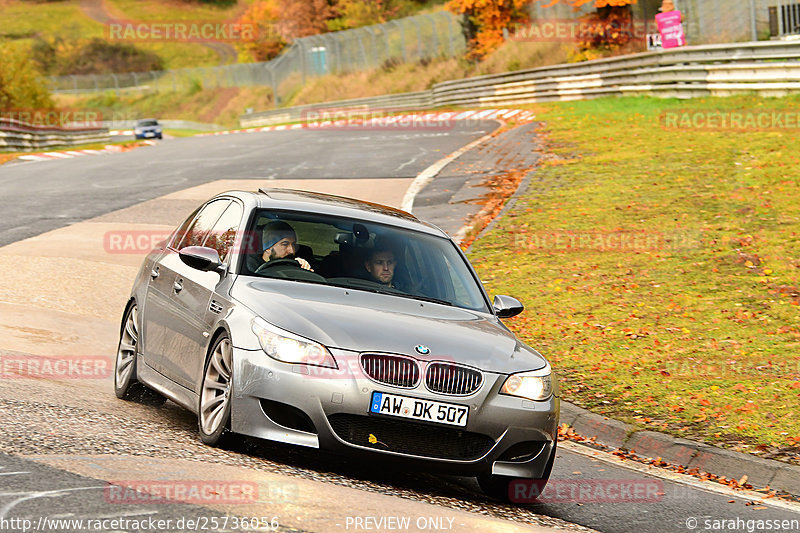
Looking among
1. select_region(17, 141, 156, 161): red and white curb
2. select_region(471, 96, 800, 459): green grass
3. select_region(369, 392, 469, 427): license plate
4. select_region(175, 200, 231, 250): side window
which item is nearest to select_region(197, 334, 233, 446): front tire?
select_region(369, 392, 469, 427): license plate

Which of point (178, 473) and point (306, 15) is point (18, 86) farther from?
point (178, 473)

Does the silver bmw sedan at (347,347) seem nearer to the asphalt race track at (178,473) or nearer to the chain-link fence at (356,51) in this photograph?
the asphalt race track at (178,473)

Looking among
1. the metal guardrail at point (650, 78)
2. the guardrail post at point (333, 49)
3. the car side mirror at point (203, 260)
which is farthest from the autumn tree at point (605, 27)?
the car side mirror at point (203, 260)

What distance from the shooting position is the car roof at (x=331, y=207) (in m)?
7.95

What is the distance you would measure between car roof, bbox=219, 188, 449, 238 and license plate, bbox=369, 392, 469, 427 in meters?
1.99

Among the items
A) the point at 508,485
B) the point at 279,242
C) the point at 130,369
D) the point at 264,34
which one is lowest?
the point at 508,485

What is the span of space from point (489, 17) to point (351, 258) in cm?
4963

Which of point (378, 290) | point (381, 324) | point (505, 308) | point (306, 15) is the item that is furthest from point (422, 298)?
point (306, 15)

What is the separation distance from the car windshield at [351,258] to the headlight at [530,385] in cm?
106

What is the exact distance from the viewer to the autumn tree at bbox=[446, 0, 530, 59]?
54.8 metres

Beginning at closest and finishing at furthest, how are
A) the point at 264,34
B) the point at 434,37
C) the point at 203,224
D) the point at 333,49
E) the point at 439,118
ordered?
the point at 203,224
the point at 439,118
the point at 434,37
the point at 333,49
the point at 264,34

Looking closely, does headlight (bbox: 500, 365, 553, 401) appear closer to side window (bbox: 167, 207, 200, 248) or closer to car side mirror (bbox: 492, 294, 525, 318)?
car side mirror (bbox: 492, 294, 525, 318)

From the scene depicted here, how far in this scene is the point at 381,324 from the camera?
21.8ft

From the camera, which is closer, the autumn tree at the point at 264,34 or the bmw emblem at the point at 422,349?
the bmw emblem at the point at 422,349
